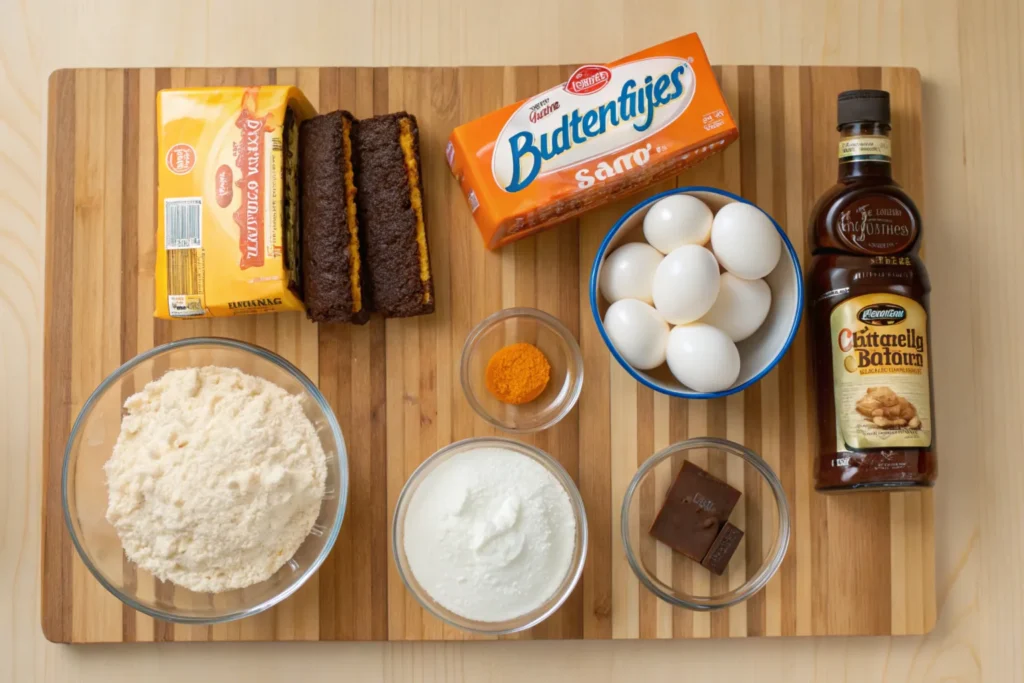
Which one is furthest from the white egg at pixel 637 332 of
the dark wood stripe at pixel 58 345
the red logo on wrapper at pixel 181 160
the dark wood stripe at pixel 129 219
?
the dark wood stripe at pixel 58 345

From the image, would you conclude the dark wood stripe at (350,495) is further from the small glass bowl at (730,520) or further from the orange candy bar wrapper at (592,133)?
the small glass bowl at (730,520)

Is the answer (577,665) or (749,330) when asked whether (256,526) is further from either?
(749,330)

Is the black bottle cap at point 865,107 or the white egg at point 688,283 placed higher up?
the black bottle cap at point 865,107

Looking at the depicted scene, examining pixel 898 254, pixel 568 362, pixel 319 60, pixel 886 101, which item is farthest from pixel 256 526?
pixel 886 101

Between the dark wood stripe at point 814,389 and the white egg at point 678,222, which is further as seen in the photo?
the dark wood stripe at point 814,389

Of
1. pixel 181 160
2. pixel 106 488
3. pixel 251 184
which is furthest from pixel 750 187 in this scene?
pixel 106 488

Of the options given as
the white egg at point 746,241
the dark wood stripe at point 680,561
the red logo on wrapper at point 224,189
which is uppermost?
the red logo on wrapper at point 224,189
